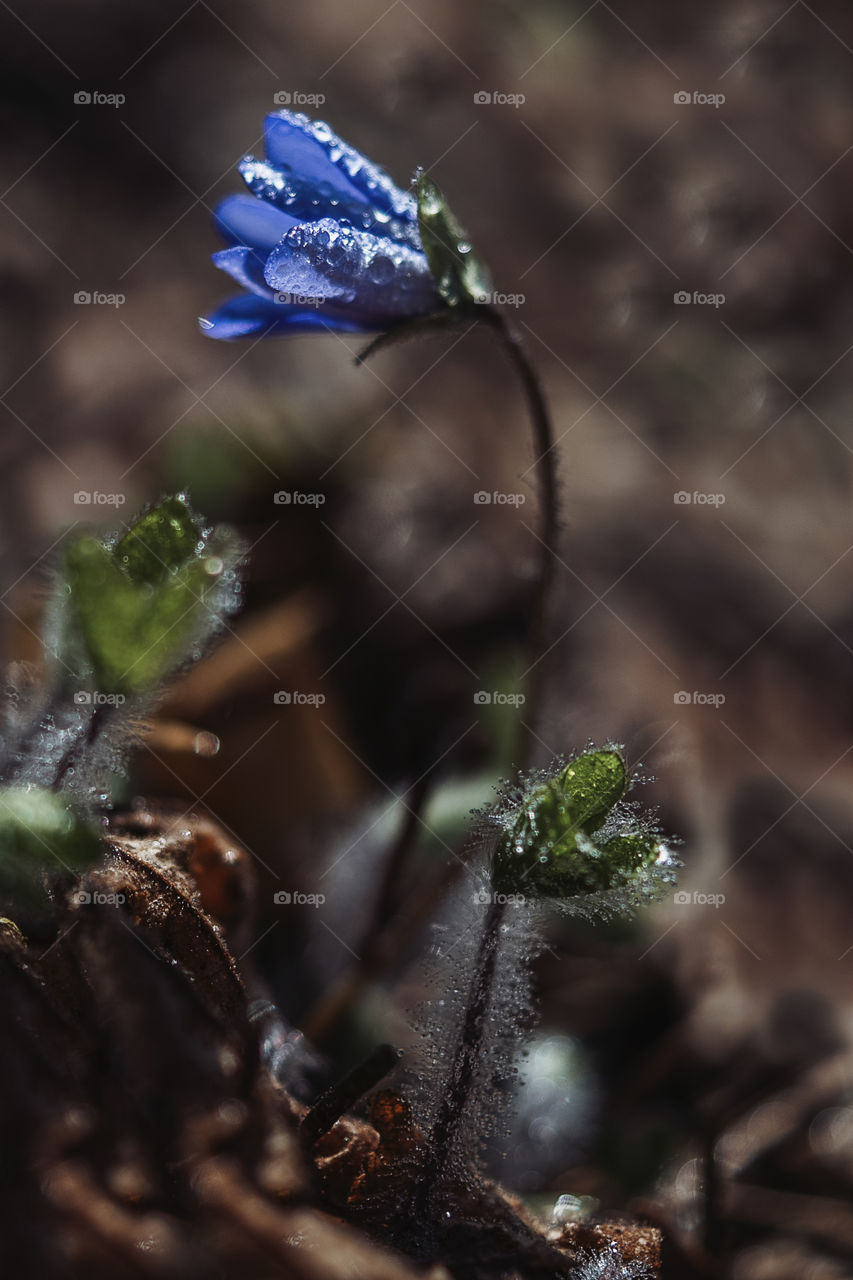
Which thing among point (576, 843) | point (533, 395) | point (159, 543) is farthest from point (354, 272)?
point (576, 843)

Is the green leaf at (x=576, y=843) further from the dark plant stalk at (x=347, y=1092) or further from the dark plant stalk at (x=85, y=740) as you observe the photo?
the dark plant stalk at (x=85, y=740)

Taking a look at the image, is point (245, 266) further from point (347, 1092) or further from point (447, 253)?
point (347, 1092)

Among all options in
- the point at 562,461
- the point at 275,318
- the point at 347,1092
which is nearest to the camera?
the point at 347,1092

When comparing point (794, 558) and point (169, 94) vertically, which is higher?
point (169, 94)

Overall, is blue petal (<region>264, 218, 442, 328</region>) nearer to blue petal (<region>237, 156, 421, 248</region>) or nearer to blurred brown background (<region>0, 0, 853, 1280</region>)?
blue petal (<region>237, 156, 421, 248</region>)

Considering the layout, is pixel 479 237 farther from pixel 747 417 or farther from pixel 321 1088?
pixel 321 1088

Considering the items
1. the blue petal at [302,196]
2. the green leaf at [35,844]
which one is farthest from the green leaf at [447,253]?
the green leaf at [35,844]

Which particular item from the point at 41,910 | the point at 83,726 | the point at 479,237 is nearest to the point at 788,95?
the point at 479,237
